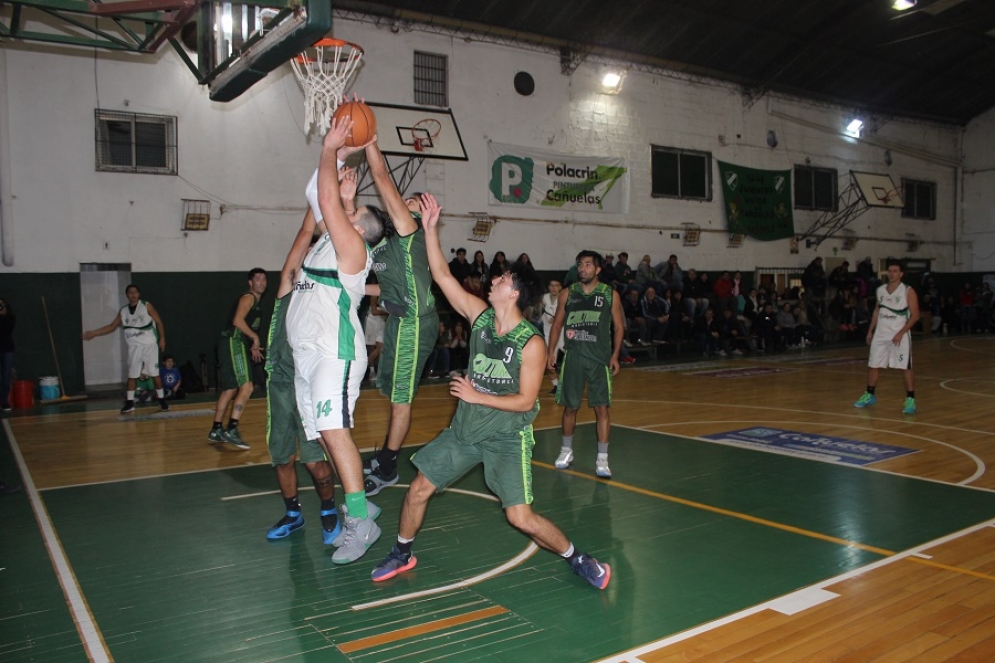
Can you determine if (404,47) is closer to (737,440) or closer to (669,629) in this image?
(737,440)

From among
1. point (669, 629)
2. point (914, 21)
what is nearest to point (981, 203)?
point (914, 21)

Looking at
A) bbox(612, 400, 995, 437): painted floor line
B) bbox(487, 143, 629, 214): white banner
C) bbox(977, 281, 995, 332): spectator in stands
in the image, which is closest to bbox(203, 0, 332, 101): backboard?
bbox(612, 400, 995, 437): painted floor line

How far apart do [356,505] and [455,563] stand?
698 millimetres

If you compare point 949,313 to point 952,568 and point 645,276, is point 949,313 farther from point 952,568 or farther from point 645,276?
point 952,568

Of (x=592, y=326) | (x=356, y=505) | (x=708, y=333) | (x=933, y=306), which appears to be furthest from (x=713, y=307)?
(x=356, y=505)

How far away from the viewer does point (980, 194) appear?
29.5m

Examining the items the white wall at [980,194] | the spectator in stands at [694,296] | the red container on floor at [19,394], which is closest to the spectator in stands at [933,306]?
the white wall at [980,194]

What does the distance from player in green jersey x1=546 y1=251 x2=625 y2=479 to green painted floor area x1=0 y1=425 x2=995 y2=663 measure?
2.01 ft

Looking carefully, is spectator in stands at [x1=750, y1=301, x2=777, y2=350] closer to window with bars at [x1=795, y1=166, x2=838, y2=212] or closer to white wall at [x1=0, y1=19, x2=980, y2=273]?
white wall at [x1=0, y1=19, x2=980, y2=273]

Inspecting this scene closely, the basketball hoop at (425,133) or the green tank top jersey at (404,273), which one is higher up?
the basketball hoop at (425,133)

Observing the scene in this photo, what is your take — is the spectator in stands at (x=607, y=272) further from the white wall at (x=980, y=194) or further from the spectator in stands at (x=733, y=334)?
the white wall at (x=980, y=194)

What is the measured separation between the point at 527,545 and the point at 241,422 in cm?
644

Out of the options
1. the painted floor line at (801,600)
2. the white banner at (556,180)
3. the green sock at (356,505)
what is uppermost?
the white banner at (556,180)

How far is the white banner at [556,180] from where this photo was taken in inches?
743
